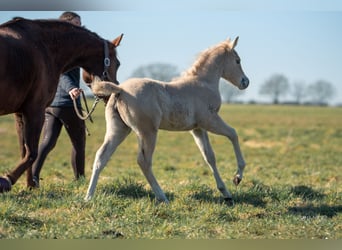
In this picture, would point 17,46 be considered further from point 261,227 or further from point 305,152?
point 305,152

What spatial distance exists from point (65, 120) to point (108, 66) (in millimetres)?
1319

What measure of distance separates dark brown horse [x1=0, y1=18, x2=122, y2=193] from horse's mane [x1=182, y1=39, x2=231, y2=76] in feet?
3.32

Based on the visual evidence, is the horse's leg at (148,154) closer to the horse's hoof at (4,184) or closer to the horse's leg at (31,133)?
the horse's leg at (31,133)

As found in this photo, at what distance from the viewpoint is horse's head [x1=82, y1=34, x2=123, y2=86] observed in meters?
6.78

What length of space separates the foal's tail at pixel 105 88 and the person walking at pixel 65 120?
4.08 ft

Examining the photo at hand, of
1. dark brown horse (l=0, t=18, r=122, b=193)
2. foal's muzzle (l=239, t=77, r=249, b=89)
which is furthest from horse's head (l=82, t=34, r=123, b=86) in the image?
foal's muzzle (l=239, t=77, r=249, b=89)

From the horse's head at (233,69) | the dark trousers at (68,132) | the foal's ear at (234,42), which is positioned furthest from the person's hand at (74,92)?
the foal's ear at (234,42)

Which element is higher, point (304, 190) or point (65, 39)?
point (65, 39)

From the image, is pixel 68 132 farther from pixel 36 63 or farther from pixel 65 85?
pixel 36 63

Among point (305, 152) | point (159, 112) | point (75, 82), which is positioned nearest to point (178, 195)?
point (159, 112)

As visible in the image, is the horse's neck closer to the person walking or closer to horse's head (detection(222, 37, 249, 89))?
the person walking

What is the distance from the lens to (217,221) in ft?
18.1

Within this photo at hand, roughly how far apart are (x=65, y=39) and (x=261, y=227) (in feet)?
11.0

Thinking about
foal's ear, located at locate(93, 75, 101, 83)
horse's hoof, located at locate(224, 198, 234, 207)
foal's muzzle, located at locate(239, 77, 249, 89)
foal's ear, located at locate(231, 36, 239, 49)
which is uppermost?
foal's ear, located at locate(231, 36, 239, 49)
